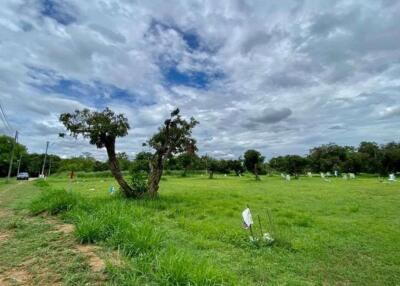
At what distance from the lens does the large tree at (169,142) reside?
820 inches

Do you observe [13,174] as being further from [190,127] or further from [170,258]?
[170,258]

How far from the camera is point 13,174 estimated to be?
262 feet

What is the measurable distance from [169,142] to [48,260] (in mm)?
15840

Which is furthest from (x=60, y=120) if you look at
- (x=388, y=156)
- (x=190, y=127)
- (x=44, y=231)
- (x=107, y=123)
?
(x=388, y=156)

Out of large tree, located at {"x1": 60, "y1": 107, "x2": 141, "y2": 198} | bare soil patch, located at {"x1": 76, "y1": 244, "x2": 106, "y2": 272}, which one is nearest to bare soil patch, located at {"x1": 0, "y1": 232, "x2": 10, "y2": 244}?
bare soil patch, located at {"x1": 76, "y1": 244, "x2": 106, "y2": 272}

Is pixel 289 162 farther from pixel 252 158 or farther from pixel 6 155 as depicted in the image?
pixel 6 155

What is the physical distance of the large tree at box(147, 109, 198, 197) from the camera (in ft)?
68.3

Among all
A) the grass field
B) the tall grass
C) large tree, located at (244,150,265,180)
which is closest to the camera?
the tall grass

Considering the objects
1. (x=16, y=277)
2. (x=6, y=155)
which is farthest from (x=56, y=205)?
(x=6, y=155)

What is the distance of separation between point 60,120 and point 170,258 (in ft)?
54.7

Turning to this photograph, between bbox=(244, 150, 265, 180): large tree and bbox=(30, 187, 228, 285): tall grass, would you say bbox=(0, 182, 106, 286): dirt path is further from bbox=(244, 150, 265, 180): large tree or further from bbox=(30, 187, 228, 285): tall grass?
bbox=(244, 150, 265, 180): large tree

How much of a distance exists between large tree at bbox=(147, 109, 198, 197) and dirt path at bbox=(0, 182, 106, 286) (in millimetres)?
12417

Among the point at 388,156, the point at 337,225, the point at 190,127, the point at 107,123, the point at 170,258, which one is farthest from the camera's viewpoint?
the point at 388,156

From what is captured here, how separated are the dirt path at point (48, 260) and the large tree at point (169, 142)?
489 inches
